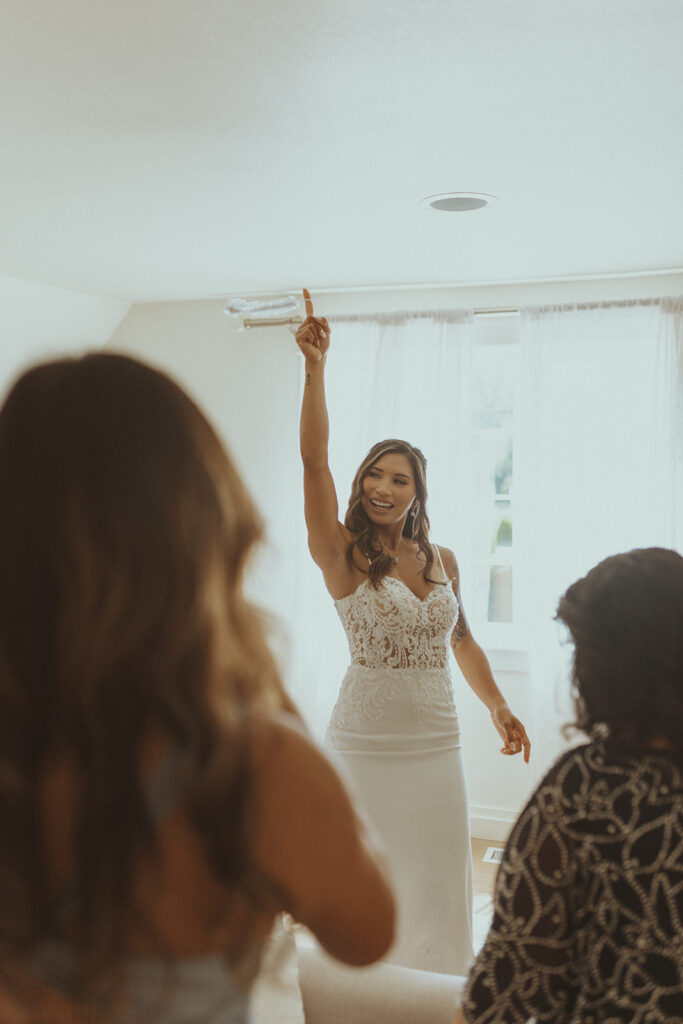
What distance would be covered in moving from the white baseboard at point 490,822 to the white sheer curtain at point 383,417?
2.97 ft

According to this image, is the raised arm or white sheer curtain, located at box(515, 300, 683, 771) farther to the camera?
white sheer curtain, located at box(515, 300, 683, 771)

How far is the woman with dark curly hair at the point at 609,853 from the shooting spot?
104 cm

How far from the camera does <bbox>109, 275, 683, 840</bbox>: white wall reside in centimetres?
477

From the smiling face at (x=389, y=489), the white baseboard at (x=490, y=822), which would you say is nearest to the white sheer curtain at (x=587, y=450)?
the white baseboard at (x=490, y=822)

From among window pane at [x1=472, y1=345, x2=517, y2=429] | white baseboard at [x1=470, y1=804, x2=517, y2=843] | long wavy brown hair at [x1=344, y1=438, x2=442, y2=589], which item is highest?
window pane at [x1=472, y1=345, x2=517, y2=429]

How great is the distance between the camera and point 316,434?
2320mm

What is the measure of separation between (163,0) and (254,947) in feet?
6.33

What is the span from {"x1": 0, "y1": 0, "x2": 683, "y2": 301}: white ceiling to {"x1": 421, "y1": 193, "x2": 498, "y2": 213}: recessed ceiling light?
0.19 ft

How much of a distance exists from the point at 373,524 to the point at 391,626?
A: 0.99ft

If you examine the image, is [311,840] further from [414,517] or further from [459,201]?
[459,201]

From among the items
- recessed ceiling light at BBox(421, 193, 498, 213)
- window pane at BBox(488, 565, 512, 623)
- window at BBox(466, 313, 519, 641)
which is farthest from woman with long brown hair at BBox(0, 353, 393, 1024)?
window pane at BBox(488, 565, 512, 623)

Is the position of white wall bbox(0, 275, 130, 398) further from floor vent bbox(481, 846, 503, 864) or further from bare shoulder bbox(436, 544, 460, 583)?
floor vent bbox(481, 846, 503, 864)

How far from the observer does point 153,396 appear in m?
0.76

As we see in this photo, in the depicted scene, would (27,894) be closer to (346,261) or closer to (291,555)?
→ (346,261)
